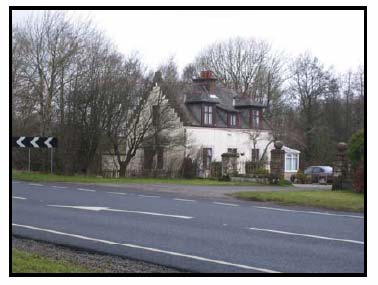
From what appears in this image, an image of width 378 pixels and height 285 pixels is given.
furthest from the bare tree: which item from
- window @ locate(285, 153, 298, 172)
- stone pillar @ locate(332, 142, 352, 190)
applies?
stone pillar @ locate(332, 142, 352, 190)

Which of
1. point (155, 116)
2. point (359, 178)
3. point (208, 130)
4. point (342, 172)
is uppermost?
point (155, 116)

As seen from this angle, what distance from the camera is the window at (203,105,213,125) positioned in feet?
151

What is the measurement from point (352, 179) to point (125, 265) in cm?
1778

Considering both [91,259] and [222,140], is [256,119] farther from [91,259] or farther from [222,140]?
[91,259]

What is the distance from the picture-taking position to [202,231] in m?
12.7

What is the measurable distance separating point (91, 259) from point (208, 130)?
3651 cm

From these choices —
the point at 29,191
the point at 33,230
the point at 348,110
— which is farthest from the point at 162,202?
the point at 348,110

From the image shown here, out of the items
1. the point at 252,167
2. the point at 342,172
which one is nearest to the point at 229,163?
the point at 252,167

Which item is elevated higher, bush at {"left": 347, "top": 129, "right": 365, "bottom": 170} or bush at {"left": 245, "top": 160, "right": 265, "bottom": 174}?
bush at {"left": 347, "top": 129, "right": 365, "bottom": 170}

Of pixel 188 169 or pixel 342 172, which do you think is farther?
pixel 188 169

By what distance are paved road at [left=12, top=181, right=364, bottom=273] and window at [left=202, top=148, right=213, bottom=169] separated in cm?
2256

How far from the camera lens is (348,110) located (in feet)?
178

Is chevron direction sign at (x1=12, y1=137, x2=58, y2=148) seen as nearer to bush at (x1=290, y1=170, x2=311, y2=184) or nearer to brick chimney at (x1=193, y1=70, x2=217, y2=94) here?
bush at (x1=290, y1=170, x2=311, y2=184)

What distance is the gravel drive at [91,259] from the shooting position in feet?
28.3
